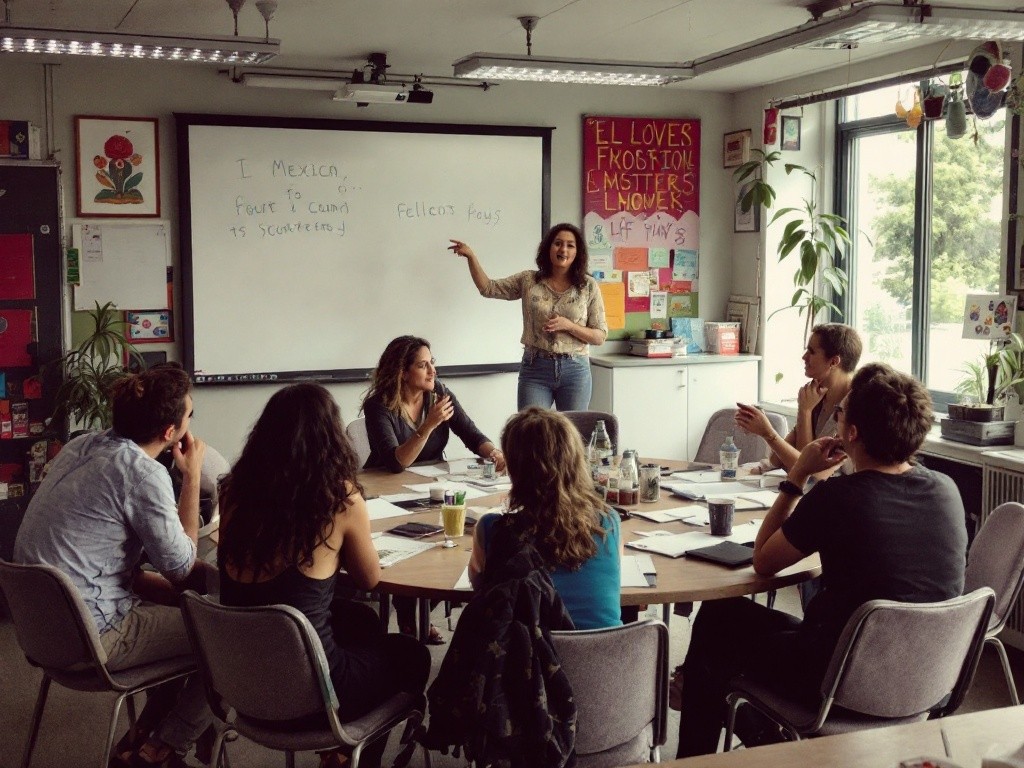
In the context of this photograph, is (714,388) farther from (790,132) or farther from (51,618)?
(51,618)

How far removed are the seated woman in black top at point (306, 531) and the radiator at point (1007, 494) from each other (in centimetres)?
271

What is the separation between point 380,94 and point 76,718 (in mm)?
3213

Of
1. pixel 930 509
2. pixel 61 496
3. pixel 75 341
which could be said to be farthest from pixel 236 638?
pixel 75 341

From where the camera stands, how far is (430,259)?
19.9 feet

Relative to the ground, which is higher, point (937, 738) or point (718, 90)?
point (718, 90)

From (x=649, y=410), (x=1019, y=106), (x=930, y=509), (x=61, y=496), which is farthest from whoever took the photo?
(x=649, y=410)

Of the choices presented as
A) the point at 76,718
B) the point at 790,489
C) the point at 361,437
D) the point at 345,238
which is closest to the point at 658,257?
the point at 345,238

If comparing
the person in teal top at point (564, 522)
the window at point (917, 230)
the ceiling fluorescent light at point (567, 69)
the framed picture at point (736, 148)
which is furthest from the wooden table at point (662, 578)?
the framed picture at point (736, 148)

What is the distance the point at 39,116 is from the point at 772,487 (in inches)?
155

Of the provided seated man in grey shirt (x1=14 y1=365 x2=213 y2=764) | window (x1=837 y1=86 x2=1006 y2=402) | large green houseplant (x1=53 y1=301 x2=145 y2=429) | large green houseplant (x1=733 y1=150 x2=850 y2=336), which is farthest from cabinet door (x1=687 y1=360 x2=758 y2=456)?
seated man in grey shirt (x1=14 y1=365 x2=213 y2=764)

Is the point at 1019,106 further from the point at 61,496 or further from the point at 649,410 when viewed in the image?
the point at 61,496

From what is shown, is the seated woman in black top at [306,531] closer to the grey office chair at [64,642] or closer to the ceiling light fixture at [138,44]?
the grey office chair at [64,642]

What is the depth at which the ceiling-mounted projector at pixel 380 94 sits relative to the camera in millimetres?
5355

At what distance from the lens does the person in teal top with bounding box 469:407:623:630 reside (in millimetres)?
2434
